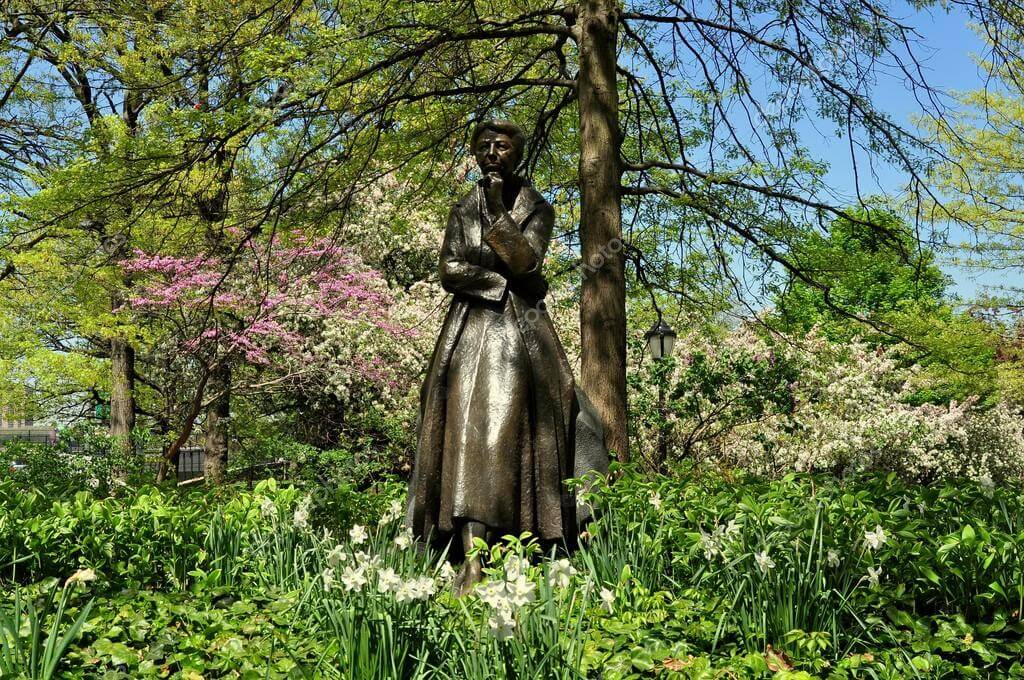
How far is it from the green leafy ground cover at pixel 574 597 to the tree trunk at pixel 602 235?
3.49 metres

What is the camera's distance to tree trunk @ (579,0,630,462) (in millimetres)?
8406

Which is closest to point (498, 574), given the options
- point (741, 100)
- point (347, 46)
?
point (347, 46)

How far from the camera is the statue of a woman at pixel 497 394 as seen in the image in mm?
4840

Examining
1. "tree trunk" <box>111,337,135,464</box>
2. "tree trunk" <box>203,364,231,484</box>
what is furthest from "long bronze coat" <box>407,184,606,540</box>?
"tree trunk" <box>203,364,231,484</box>

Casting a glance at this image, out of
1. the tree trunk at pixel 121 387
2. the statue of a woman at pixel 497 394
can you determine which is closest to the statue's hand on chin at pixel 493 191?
the statue of a woman at pixel 497 394

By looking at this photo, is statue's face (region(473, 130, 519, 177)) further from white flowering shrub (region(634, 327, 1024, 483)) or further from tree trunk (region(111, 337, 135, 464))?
tree trunk (region(111, 337, 135, 464))

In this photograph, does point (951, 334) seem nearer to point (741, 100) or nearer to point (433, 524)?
point (741, 100)

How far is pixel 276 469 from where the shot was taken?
15.9 meters

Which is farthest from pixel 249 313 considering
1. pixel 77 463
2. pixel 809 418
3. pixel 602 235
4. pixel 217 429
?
pixel 809 418

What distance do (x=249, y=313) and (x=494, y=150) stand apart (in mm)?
11571

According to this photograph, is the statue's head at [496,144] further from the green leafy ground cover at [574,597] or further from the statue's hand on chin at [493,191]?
the green leafy ground cover at [574,597]

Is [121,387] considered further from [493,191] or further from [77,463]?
[493,191]

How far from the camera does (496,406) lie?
16.1ft

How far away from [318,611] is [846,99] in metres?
8.00
